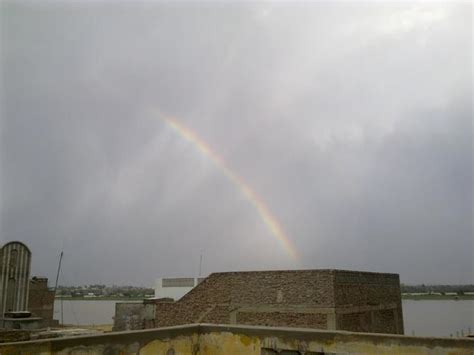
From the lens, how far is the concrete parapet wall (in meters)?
5.26

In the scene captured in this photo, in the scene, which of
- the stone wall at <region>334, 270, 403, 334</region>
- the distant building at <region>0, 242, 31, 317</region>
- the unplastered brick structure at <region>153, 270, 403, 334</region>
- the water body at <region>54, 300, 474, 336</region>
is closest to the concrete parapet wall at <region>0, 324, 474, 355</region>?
the unplastered brick structure at <region>153, 270, 403, 334</region>

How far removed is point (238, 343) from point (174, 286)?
25.2m

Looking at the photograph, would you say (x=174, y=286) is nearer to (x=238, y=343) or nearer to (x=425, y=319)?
(x=238, y=343)

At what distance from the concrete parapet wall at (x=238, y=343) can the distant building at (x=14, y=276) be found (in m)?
19.4

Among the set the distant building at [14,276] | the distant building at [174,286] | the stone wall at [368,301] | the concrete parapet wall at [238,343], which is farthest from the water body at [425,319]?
the distant building at [14,276]

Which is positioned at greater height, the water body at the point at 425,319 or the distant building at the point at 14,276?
the distant building at the point at 14,276

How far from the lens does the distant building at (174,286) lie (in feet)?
99.7

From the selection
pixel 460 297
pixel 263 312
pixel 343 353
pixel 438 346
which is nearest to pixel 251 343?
pixel 343 353

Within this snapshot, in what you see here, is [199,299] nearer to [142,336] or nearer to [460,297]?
[142,336]

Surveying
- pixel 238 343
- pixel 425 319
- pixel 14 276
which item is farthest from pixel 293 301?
pixel 425 319

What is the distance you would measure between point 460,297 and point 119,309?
138218 millimetres

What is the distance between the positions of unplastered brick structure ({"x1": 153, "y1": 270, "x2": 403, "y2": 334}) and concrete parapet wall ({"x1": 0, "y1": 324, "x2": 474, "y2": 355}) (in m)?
10.0

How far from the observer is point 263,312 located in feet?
58.0

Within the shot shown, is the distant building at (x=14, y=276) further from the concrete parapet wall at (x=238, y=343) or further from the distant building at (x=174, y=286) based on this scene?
the concrete parapet wall at (x=238, y=343)
